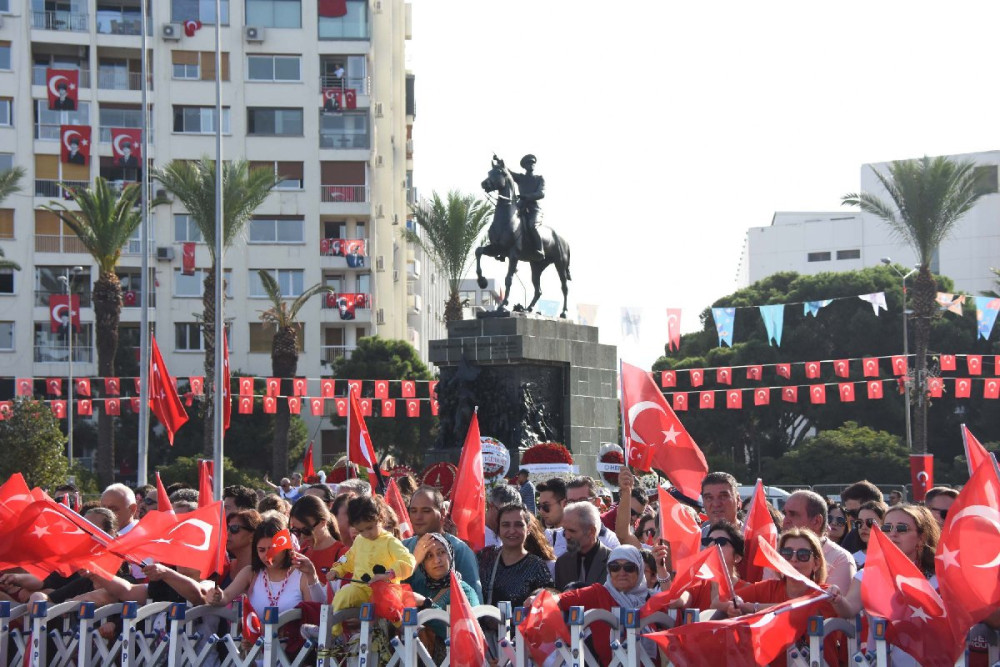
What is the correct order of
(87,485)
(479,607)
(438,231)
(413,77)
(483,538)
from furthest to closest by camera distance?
(413,77)
(438,231)
(87,485)
(483,538)
(479,607)

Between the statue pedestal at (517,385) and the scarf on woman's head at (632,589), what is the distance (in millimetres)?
13476

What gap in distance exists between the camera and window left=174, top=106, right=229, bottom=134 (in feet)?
181

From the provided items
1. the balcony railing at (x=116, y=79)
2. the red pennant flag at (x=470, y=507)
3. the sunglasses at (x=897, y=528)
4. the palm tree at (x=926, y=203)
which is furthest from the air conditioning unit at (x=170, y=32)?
the sunglasses at (x=897, y=528)

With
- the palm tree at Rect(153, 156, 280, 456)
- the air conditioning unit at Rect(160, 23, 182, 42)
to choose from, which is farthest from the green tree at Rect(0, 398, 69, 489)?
the air conditioning unit at Rect(160, 23, 182, 42)

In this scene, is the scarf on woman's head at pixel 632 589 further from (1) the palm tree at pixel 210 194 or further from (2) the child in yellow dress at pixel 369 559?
(1) the palm tree at pixel 210 194

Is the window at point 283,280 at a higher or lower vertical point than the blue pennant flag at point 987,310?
higher

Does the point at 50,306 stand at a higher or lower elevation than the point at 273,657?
higher

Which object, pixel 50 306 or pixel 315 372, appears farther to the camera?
pixel 315 372

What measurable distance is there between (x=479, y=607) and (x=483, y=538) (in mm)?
2590

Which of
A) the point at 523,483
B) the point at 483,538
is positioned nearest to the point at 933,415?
the point at 523,483

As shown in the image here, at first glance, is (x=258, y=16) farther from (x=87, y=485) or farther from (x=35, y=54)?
(x=87, y=485)

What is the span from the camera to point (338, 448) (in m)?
55.4

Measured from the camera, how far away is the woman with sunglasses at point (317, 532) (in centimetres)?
859

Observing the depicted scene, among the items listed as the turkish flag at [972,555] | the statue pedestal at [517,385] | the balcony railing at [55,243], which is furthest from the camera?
the balcony railing at [55,243]
